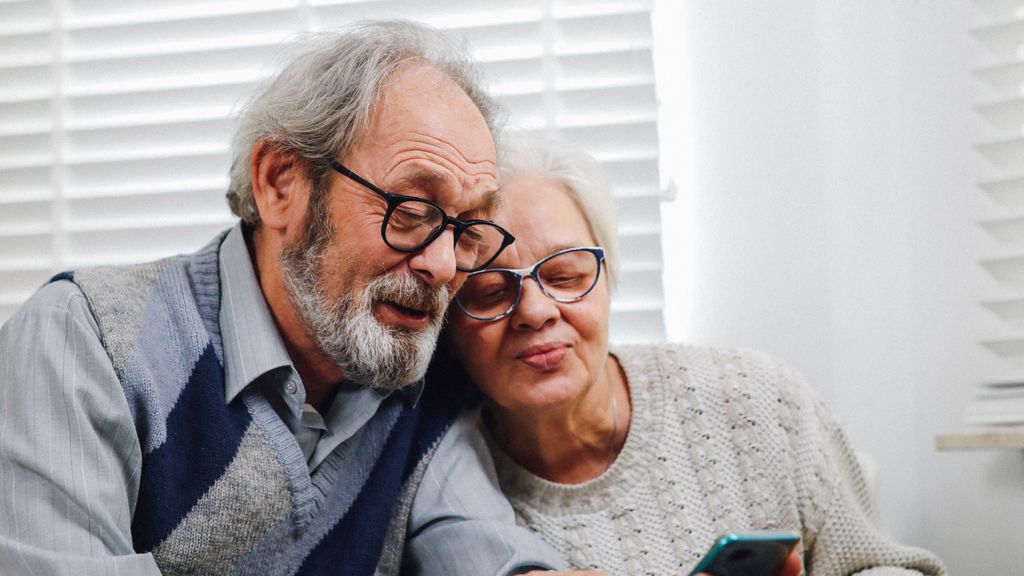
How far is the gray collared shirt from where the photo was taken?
1.07 m

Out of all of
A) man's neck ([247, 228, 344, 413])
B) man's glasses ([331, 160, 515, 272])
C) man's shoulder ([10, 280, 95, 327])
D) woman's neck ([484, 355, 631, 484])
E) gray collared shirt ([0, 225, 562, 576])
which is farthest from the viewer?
woman's neck ([484, 355, 631, 484])

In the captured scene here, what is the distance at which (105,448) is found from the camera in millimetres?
1150

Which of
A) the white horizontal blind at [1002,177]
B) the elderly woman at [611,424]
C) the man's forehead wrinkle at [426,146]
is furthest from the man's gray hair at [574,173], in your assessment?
the white horizontal blind at [1002,177]

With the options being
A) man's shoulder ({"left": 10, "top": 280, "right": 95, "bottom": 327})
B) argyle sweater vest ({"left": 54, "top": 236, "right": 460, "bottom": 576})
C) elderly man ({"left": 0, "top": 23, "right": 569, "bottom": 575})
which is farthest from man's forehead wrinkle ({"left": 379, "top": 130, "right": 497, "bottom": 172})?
man's shoulder ({"left": 10, "top": 280, "right": 95, "bottom": 327})

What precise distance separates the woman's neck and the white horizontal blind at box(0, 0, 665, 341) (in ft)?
1.32

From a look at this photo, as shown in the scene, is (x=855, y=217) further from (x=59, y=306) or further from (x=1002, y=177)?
(x=59, y=306)

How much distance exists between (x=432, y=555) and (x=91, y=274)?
0.65 m

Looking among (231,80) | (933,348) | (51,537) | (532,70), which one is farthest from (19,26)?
(933,348)

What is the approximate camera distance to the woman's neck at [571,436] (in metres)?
1.57

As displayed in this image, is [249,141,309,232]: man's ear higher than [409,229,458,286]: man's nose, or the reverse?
[249,141,309,232]: man's ear

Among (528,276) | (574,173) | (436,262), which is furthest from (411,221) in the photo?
(574,173)

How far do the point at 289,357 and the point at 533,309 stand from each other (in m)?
0.38

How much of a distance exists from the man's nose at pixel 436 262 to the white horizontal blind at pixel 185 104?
705 millimetres

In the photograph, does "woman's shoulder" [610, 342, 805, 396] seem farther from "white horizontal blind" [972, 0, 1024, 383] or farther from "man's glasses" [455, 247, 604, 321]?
"white horizontal blind" [972, 0, 1024, 383]
